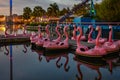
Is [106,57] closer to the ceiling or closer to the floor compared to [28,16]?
closer to the floor

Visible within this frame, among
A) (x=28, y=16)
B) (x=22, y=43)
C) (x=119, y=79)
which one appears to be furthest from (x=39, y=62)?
(x=28, y=16)

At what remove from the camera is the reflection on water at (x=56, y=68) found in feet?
39.2

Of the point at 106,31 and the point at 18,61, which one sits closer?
the point at 18,61

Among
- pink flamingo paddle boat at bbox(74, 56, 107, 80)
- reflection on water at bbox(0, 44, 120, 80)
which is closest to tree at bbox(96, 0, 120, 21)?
reflection on water at bbox(0, 44, 120, 80)

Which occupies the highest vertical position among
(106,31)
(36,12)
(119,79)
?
(36,12)

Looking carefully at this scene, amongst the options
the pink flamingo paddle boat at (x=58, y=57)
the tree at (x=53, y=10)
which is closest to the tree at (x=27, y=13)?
the tree at (x=53, y=10)

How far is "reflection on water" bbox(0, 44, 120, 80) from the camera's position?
11953 mm

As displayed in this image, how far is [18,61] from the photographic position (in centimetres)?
1622

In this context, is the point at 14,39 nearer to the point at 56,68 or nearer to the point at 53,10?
the point at 56,68

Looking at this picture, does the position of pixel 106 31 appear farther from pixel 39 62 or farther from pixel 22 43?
pixel 39 62

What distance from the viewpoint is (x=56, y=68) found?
14023mm

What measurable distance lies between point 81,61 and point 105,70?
2.60 meters

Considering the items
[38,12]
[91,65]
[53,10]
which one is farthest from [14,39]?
[38,12]

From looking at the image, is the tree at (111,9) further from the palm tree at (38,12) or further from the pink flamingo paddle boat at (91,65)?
the palm tree at (38,12)
